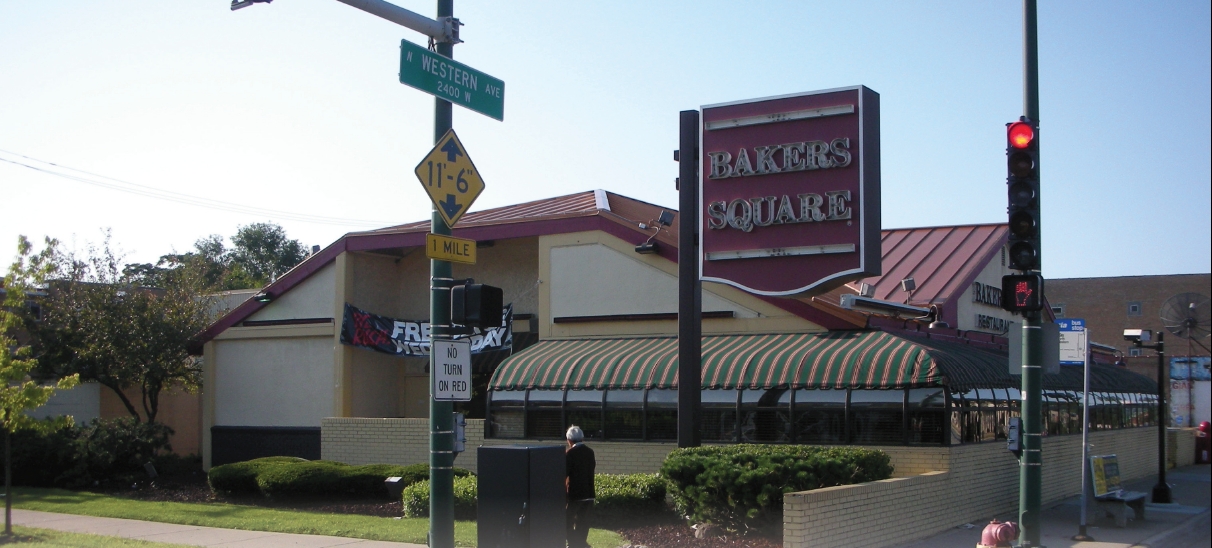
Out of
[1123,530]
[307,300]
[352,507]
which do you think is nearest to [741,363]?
[1123,530]

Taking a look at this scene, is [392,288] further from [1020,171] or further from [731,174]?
[1020,171]

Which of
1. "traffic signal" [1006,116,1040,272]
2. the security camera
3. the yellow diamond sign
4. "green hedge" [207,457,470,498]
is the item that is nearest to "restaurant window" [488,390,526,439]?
"green hedge" [207,457,470,498]

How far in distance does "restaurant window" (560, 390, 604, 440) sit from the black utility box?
29.3 ft

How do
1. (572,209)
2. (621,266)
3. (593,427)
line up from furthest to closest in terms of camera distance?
(572,209) → (621,266) → (593,427)

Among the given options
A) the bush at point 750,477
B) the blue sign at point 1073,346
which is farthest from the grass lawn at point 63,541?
the blue sign at point 1073,346

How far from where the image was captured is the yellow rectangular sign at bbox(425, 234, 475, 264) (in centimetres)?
1000

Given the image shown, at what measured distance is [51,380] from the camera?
88.9 feet

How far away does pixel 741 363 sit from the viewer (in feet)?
59.2

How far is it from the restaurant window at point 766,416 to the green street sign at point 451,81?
857cm

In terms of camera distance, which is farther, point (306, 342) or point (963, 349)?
point (306, 342)

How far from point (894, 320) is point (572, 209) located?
780 centimetres

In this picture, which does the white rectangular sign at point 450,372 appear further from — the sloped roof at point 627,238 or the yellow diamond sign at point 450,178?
the sloped roof at point 627,238

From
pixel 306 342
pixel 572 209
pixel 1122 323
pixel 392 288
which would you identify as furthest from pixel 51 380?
pixel 1122 323

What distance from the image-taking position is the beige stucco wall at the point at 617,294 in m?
19.7
